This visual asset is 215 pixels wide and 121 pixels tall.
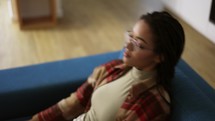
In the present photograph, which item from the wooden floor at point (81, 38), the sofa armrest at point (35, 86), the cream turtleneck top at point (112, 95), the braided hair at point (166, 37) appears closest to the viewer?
the braided hair at point (166, 37)

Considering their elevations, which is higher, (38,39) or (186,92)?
(38,39)

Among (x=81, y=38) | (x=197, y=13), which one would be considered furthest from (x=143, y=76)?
(x=197, y=13)

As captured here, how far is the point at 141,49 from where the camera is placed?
124 cm

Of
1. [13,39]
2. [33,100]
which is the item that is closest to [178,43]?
[33,100]

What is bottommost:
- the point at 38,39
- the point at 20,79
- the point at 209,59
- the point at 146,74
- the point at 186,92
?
the point at 209,59

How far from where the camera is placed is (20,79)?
5.47 ft

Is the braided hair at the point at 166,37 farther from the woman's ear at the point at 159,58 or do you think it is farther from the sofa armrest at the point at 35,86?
the sofa armrest at the point at 35,86

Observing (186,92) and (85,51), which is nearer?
(186,92)

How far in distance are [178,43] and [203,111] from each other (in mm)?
253

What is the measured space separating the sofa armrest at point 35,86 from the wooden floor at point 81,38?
4.22ft

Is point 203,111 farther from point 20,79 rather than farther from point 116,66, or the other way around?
point 20,79

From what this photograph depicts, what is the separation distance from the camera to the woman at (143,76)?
1.20m

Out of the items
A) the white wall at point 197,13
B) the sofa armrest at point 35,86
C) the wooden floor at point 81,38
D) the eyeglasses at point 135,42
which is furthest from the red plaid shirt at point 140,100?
the white wall at point 197,13

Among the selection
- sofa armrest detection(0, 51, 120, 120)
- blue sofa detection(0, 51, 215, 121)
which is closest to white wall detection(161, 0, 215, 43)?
blue sofa detection(0, 51, 215, 121)
